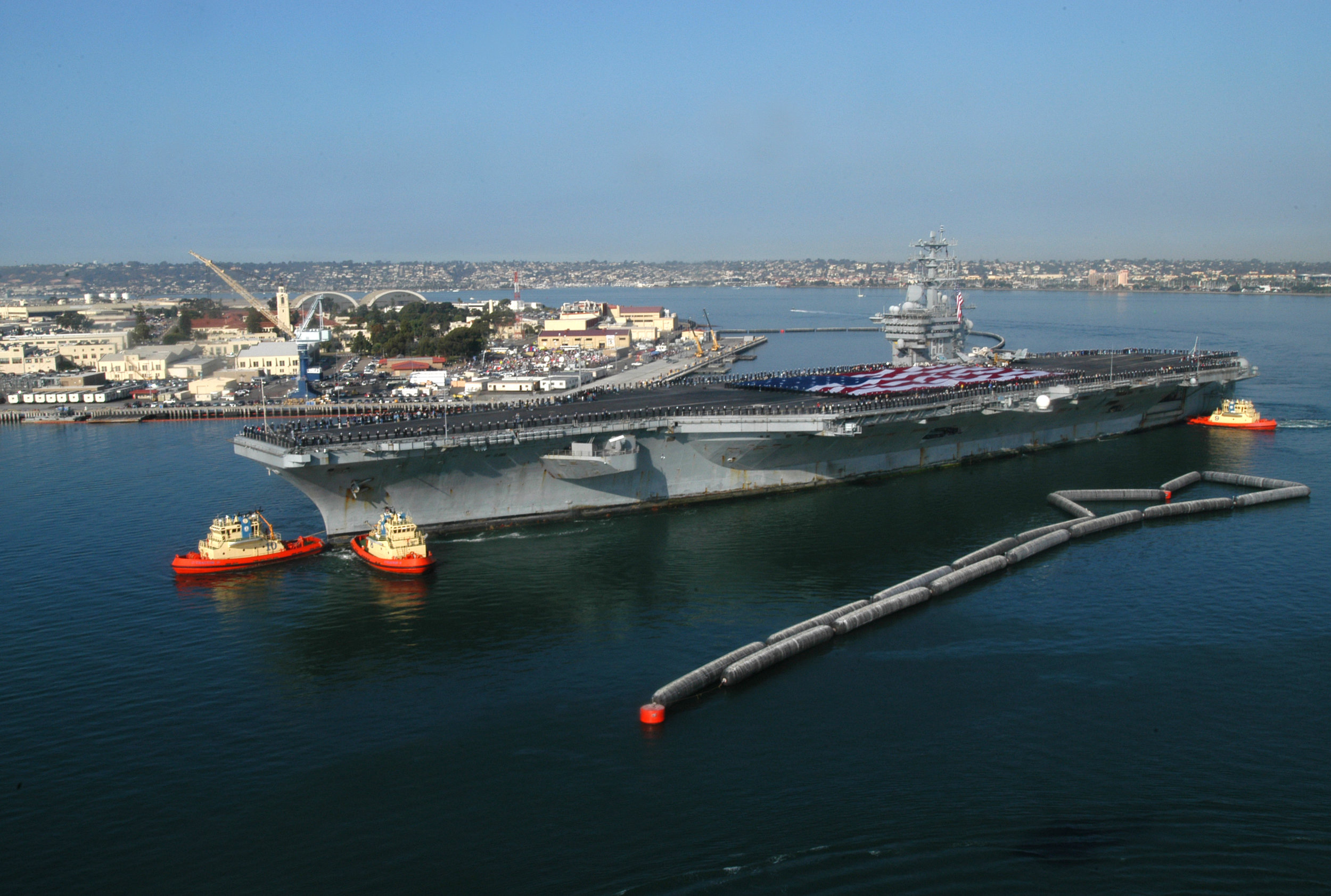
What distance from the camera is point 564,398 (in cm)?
3281

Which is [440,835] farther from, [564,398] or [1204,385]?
[1204,385]

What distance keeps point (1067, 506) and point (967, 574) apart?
699 cm

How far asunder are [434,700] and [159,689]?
4.39m

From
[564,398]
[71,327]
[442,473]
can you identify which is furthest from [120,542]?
[71,327]

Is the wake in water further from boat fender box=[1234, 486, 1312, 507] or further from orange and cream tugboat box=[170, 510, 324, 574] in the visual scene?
boat fender box=[1234, 486, 1312, 507]

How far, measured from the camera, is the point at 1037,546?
2231 centimetres

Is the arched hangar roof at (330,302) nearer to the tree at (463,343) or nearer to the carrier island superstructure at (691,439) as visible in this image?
the tree at (463,343)

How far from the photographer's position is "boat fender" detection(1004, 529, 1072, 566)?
21.6 metres

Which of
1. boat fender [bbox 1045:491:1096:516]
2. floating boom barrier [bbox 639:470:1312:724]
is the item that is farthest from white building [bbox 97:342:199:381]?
floating boom barrier [bbox 639:470:1312:724]

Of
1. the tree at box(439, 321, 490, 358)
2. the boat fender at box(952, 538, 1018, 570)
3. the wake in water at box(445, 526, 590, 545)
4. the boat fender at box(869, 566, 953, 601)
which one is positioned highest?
the tree at box(439, 321, 490, 358)

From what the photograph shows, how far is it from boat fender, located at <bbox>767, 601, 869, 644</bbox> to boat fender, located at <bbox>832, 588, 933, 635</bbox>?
0.14 metres

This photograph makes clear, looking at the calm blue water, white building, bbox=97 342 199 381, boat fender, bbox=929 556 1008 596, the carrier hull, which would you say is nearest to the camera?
the calm blue water

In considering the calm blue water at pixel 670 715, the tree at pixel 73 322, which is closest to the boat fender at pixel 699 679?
the calm blue water at pixel 670 715

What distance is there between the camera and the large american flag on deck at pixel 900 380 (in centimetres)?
3102
